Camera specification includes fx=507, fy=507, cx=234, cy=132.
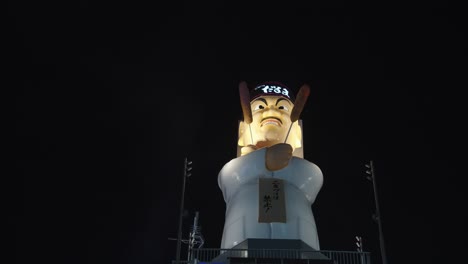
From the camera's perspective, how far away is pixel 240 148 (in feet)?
70.9

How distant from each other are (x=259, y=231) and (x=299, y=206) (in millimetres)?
1876

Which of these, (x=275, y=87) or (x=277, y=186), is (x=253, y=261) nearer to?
(x=277, y=186)

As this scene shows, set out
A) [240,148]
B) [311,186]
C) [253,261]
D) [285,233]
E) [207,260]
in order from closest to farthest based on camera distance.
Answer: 1. [253,261]
2. [207,260]
3. [285,233]
4. [311,186]
5. [240,148]

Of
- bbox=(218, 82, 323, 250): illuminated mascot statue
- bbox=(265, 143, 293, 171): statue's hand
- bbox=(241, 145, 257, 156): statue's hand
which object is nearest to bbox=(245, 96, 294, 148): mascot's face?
bbox=(218, 82, 323, 250): illuminated mascot statue

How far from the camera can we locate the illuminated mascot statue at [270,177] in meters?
17.3

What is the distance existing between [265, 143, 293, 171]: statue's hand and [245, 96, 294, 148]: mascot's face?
1.83 m

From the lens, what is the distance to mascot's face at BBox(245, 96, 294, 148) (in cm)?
2020

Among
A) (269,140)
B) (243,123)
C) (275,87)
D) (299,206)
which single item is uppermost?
(275,87)

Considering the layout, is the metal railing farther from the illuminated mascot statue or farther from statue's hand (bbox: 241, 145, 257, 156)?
statue's hand (bbox: 241, 145, 257, 156)

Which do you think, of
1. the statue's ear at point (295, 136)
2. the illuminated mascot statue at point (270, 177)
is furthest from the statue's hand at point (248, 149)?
the statue's ear at point (295, 136)

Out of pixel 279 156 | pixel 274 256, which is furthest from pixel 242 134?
pixel 274 256

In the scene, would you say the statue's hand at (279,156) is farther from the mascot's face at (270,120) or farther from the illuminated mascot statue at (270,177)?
the mascot's face at (270,120)

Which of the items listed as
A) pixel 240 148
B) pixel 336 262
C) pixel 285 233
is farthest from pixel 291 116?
pixel 336 262

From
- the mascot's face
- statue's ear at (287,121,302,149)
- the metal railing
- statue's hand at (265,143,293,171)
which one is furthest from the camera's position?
statue's ear at (287,121,302,149)
